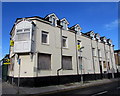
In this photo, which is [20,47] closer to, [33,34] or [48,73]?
A: [33,34]

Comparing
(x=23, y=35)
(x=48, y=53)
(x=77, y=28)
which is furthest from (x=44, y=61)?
(x=77, y=28)

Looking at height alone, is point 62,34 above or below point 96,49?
above

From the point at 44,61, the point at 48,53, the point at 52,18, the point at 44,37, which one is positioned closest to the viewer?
the point at 44,61

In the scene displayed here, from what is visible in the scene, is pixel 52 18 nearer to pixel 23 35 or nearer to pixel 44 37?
pixel 44 37

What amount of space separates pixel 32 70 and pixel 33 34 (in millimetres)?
4377

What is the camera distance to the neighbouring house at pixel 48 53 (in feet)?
40.1

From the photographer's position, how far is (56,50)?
1482cm

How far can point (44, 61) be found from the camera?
13.4 m

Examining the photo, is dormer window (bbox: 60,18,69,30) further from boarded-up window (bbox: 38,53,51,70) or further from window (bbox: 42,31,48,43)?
boarded-up window (bbox: 38,53,51,70)

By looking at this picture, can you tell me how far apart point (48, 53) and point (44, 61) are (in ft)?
3.97

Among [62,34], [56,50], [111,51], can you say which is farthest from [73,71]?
[111,51]

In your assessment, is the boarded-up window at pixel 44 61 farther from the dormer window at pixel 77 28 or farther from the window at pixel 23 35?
the dormer window at pixel 77 28

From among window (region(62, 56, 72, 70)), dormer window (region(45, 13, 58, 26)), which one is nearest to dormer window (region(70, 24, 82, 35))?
dormer window (region(45, 13, 58, 26))

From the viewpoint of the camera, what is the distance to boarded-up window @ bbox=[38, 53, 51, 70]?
42.5 feet
